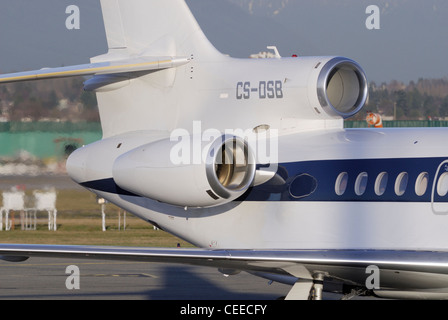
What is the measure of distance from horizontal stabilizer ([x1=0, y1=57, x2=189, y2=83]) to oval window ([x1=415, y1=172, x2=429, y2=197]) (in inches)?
176

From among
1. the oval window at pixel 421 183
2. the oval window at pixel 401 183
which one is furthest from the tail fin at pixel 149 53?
the oval window at pixel 421 183

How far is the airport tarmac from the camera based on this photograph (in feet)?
55.6

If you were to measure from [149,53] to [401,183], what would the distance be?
198 inches

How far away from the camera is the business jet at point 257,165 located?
11.9 m

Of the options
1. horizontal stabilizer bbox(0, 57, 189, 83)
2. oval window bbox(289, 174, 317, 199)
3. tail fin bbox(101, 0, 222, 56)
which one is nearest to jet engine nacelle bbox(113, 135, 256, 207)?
oval window bbox(289, 174, 317, 199)

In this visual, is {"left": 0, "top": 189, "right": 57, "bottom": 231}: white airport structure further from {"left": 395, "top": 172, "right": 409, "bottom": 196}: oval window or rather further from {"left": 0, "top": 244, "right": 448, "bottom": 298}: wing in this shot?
{"left": 395, "top": 172, "right": 409, "bottom": 196}: oval window

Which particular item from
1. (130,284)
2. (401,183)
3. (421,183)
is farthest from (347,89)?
(130,284)

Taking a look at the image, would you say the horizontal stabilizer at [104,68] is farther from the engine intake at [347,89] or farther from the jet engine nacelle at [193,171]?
the engine intake at [347,89]

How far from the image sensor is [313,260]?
11742mm

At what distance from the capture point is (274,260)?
11891 millimetres

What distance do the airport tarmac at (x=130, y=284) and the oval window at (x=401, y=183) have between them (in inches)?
200

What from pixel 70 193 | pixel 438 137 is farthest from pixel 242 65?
pixel 70 193

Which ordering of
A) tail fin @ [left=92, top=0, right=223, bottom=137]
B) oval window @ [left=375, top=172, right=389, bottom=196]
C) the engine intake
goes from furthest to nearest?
tail fin @ [left=92, top=0, right=223, bottom=137] → the engine intake → oval window @ [left=375, top=172, right=389, bottom=196]

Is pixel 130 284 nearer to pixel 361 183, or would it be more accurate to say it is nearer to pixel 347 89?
pixel 347 89
